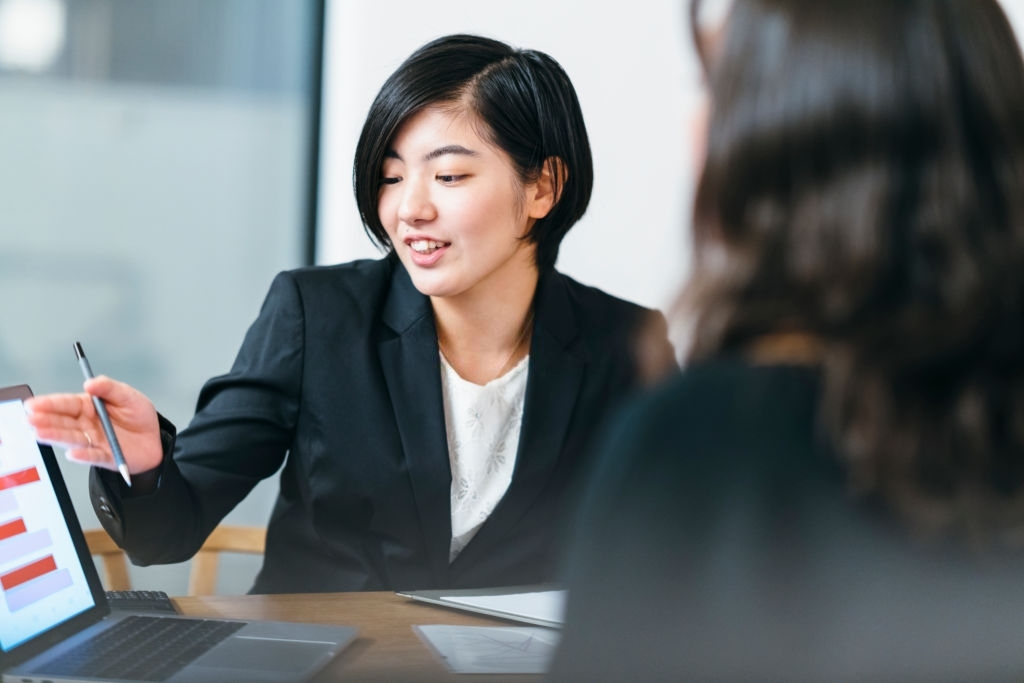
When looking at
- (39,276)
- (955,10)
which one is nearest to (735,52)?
(955,10)

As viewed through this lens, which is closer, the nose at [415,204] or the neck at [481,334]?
the nose at [415,204]

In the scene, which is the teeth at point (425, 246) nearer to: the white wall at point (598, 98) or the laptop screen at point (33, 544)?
the laptop screen at point (33, 544)

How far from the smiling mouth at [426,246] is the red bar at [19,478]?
71 cm

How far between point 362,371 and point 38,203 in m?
1.31

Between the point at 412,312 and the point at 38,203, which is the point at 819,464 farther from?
the point at 38,203

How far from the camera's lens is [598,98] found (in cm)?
291

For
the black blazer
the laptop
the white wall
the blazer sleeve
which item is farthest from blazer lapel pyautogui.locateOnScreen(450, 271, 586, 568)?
the white wall

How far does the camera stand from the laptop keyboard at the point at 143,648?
0.97 m

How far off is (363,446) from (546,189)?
→ 53cm

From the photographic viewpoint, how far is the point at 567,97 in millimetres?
1738

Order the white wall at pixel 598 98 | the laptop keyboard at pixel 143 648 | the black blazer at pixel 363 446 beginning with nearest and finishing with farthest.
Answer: the laptop keyboard at pixel 143 648 < the black blazer at pixel 363 446 < the white wall at pixel 598 98

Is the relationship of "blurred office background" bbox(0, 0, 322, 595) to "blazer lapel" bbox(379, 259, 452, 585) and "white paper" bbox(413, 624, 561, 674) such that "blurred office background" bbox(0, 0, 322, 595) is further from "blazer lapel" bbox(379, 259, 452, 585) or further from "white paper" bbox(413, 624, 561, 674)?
"white paper" bbox(413, 624, 561, 674)

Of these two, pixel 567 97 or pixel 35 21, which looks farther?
pixel 35 21

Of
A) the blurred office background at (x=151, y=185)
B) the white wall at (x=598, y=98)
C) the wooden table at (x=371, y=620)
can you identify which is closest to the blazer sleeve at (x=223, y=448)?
the wooden table at (x=371, y=620)
